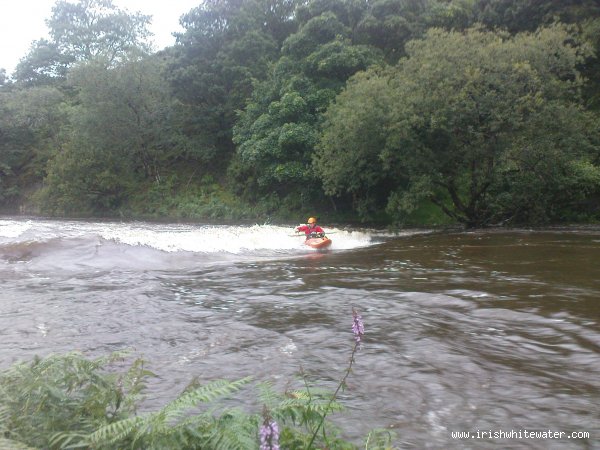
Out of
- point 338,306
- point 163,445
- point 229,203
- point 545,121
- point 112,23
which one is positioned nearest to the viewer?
point 163,445

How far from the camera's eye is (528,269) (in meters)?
11.2

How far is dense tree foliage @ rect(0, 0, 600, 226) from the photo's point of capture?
787 inches

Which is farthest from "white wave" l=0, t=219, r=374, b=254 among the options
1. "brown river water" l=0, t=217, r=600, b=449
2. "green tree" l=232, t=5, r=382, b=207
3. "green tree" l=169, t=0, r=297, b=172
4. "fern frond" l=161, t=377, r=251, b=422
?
"green tree" l=169, t=0, r=297, b=172

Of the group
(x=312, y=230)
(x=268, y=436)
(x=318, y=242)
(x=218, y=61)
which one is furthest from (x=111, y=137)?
(x=268, y=436)

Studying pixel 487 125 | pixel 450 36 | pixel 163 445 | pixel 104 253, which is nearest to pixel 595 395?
pixel 163 445

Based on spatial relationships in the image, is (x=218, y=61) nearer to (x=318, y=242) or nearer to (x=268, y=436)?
(x=318, y=242)

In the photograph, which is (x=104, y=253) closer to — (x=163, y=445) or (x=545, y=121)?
(x=163, y=445)

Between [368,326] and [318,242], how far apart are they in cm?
1019

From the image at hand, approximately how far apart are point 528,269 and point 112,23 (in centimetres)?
4951

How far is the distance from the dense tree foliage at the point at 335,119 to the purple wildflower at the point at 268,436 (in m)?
18.5

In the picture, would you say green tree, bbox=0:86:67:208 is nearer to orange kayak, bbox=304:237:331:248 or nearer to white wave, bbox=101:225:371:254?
white wave, bbox=101:225:371:254

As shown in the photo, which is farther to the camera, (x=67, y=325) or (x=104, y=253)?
(x=104, y=253)

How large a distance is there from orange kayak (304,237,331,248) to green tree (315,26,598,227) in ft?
17.0

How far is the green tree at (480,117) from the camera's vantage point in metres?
19.4
